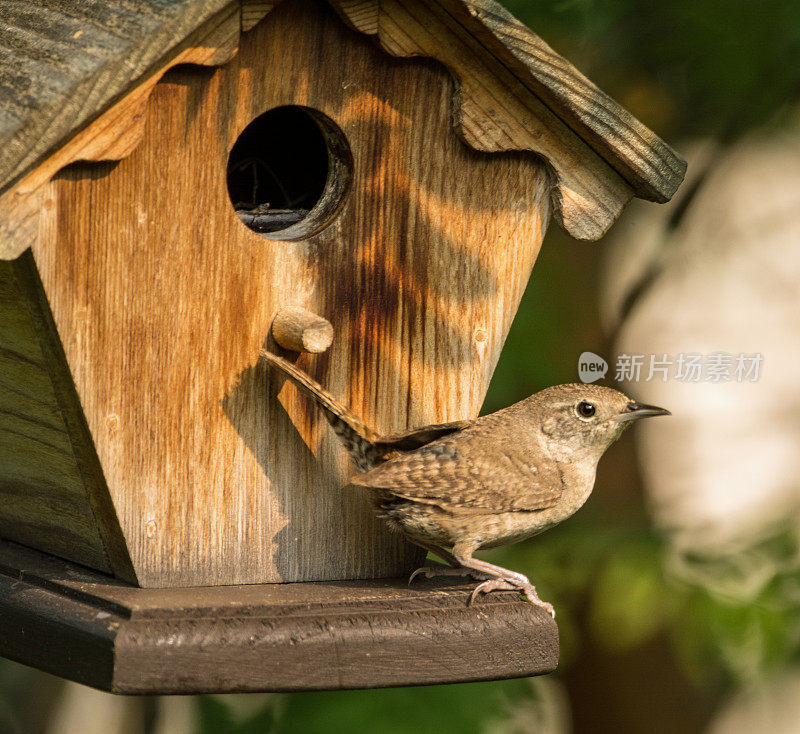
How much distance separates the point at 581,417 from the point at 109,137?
1141 mm

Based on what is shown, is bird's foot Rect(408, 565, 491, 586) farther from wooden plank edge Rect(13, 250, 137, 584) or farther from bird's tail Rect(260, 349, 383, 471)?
wooden plank edge Rect(13, 250, 137, 584)

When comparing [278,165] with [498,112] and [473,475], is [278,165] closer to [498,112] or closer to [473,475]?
[498,112]

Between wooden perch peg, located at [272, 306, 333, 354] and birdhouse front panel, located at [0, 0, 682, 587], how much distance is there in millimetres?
18

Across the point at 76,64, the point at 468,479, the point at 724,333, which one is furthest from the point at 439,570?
the point at 724,333

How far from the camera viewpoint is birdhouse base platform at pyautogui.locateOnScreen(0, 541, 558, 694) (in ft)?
6.52

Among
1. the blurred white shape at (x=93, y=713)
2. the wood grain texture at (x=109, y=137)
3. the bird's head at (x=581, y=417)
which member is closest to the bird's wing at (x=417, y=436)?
the bird's head at (x=581, y=417)

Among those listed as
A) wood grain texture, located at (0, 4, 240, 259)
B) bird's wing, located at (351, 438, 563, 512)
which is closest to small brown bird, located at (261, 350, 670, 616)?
bird's wing, located at (351, 438, 563, 512)

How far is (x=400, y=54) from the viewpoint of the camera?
2.31m

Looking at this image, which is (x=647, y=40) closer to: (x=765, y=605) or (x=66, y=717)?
(x=765, y=605)

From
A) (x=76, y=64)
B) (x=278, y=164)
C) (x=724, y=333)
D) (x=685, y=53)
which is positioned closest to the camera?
(x=76, y=64)

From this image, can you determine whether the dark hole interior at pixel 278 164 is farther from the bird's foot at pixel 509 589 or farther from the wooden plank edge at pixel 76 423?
the bird's foot at pixel 509 589

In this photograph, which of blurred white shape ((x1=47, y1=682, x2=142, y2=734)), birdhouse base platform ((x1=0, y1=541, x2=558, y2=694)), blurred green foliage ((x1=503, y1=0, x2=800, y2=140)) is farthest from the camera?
blurred white shape ((x1=47, y1=682, x2=142, y2=734))

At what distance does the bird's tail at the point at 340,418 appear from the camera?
2301mm

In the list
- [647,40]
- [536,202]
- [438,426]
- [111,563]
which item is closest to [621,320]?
[647,40]
